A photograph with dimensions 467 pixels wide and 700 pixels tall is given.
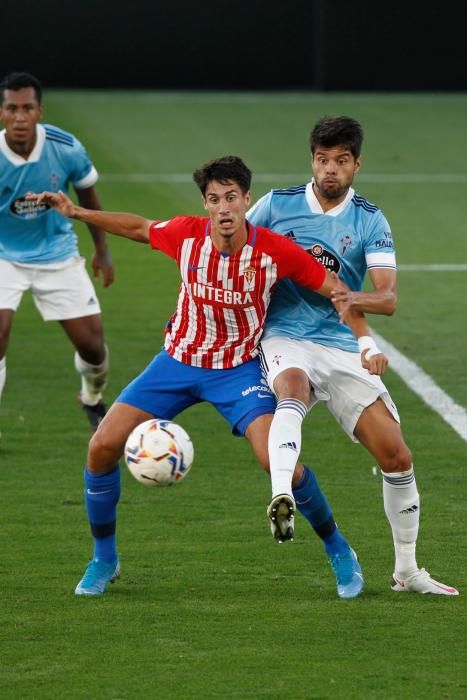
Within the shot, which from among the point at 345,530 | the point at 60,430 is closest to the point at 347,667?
the point at 345,530

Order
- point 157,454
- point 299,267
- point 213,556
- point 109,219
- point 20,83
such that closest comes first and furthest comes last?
point 157,454, point 299,267, point 109,219, point 213,556, point 20,83

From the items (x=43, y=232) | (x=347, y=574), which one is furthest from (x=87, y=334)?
(x=347, y=574)

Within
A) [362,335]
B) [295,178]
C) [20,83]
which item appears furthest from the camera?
[295,178]

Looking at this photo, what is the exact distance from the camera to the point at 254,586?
7.05 m

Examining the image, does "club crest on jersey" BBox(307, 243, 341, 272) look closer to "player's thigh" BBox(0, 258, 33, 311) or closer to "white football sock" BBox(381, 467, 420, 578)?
"white football sock" BBox(381, 467, 420, 578)

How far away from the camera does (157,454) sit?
21.1 feet

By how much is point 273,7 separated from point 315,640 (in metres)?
27.2

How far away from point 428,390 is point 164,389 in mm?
4703

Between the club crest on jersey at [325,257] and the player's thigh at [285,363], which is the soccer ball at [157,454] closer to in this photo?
the player's thigh at [285,363]

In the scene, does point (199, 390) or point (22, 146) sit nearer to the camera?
point (199, 390)

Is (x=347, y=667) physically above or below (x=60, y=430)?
above

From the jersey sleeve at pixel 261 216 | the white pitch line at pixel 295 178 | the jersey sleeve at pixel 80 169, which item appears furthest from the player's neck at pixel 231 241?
the white pitch line at pixel 295 178

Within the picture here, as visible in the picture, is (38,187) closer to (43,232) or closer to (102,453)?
(43,232)

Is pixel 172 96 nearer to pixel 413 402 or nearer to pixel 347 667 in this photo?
pixel 413 402
